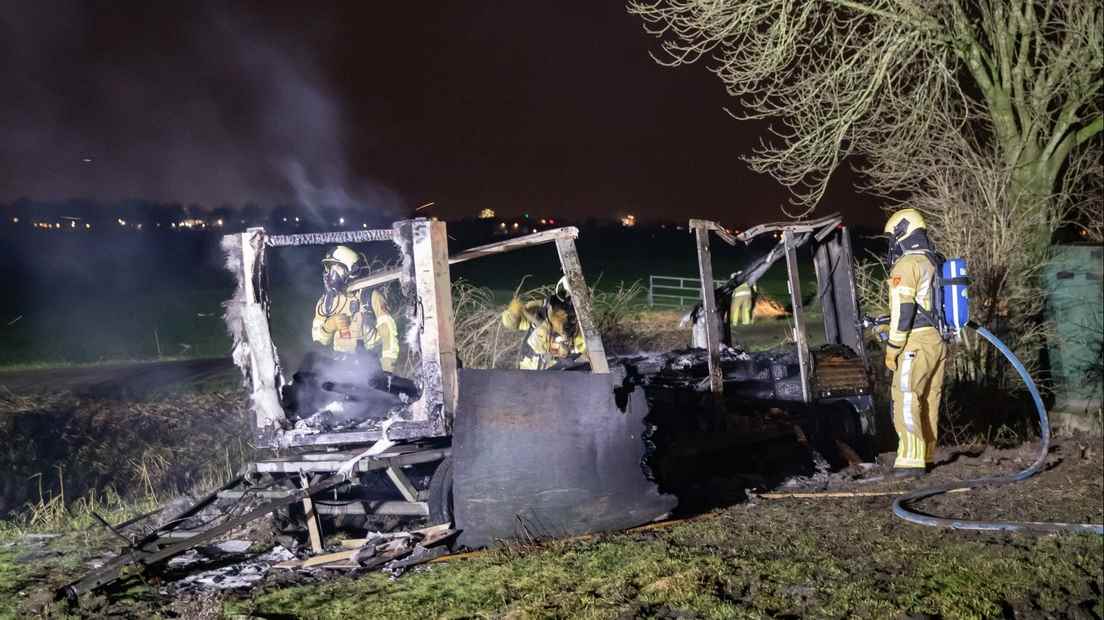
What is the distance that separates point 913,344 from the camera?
722cm

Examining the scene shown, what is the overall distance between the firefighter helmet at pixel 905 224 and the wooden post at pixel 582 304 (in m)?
3.00

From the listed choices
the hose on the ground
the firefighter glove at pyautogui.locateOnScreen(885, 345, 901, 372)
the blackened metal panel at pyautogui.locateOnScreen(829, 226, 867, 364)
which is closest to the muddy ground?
the hose on the ground

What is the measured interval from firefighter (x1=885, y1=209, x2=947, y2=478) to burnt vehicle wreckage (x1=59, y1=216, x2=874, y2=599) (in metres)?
1.16

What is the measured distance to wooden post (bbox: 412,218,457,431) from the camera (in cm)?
593

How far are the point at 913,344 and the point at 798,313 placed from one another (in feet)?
3.27

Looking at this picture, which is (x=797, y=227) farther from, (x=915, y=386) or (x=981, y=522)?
(x=981, y=522)

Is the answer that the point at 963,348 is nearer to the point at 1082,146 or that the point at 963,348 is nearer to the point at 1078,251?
the point at 1078,251

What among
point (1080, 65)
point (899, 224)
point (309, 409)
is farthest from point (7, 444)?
point (1080, 65)

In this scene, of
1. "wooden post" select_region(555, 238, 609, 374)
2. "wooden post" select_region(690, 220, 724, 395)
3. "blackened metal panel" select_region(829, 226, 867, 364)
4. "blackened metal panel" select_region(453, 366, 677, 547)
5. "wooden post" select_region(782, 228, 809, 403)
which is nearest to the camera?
"blackened metal panel" select_region(453, 366, 677, 547)

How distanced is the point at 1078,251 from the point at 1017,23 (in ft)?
9.72

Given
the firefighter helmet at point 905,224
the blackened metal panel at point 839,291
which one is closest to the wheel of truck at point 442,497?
the firefighter helmet at point 905,224

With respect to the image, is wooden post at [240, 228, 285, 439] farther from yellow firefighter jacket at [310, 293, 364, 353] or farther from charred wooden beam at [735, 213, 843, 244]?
charred wooden beam at [735, 213, 843, 244]

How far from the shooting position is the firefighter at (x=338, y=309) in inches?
342

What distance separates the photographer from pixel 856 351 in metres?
8.48
